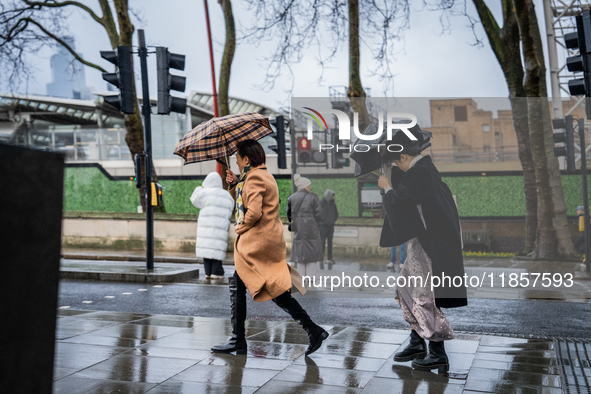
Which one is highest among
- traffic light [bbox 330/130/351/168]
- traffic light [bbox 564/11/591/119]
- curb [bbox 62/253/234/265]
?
traffic light [bbox 564/11/591/119]

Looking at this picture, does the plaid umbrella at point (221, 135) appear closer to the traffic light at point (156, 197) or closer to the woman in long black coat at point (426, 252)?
the woman in long black coat at point (426, 252)

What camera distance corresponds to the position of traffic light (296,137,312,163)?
757cm

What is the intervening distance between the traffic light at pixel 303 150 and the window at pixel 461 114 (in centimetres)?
185

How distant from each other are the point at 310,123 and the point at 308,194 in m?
2.04

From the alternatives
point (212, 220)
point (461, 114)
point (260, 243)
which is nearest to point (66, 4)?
point (212, 220)

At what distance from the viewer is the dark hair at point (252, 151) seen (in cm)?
493

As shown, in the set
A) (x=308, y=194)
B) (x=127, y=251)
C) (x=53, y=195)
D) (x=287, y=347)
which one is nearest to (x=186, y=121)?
(x=127, y=251)

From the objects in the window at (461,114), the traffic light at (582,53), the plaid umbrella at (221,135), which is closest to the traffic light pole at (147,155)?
the window at (461,114)

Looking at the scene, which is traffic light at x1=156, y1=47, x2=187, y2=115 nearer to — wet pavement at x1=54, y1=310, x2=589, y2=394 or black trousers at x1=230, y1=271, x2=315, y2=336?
wet pavement at x1=54, y1=310, x2=589, y2=394

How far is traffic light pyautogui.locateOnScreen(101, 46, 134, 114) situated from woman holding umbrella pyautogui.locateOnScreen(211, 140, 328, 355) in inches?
255

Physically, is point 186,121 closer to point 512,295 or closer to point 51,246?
point 512,295

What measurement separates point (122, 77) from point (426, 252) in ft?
25.4

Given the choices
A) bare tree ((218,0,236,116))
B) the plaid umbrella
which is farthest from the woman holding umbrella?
bare tree ((218,0,236,116))

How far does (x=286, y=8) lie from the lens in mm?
16406
